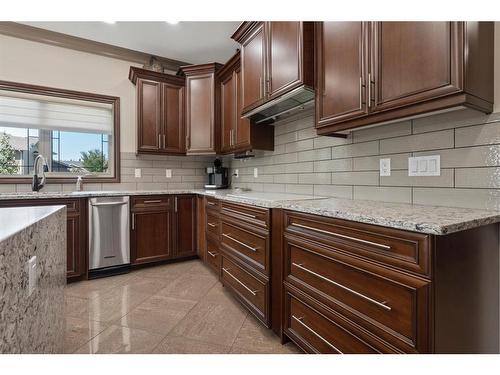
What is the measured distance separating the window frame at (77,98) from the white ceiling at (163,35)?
0.67 metres

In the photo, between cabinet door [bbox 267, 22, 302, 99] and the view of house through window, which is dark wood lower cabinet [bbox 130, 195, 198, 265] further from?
cabinet door [bbox 267, 22, 302, 99]

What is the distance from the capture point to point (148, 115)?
3275mm

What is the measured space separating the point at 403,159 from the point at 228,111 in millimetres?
2094

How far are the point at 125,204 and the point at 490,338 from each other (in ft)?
10.00

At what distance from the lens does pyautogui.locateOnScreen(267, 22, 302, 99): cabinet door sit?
176 cm

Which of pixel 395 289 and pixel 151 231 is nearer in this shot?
pixel 395 289

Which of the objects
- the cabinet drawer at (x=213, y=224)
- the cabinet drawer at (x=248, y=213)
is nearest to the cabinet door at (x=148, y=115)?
the cabinet drawer at (x=213, y=224)

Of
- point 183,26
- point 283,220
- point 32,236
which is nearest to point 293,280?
point 283,220

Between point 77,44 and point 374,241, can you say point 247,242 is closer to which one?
point 374,241

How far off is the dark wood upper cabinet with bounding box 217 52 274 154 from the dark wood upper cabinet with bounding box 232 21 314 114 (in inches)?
12.1

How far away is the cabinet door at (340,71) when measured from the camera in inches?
54.6

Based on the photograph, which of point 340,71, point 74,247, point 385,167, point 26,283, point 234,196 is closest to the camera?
point 26,283

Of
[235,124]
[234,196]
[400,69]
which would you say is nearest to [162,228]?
[234,196]

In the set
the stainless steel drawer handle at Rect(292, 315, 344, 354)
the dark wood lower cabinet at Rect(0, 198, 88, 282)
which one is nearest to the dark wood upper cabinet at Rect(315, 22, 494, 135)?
the stainless steel drawer handle at Rect(292, 315, 344, 354)
